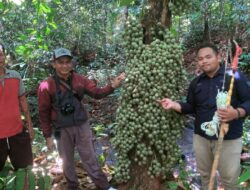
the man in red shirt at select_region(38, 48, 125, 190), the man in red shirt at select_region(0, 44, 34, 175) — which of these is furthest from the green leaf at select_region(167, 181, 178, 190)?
the man in red shirt at select_region(0, 44, 34, 175)

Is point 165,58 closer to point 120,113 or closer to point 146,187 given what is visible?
point 120,113

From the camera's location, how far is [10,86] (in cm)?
365

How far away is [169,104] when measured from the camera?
10.9 feet

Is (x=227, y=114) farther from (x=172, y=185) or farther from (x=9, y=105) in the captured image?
(x=9, y=105)

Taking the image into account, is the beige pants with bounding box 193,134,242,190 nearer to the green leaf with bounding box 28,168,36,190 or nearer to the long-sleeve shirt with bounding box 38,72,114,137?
the long-sleeve shirt with bounding box 38,72,114,137

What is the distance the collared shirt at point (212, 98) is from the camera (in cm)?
311

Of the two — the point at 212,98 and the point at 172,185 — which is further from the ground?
the point at 212,98

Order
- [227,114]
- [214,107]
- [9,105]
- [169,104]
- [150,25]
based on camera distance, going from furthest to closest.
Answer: [9,105], [150,25], [169,104], [214,107], [227,114]

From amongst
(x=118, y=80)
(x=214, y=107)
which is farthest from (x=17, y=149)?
(x=214, y=107)

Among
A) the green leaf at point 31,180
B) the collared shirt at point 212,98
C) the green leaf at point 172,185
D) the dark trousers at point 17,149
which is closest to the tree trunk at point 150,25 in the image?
the green leaf at point 172,185

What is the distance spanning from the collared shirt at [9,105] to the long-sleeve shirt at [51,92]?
9.6 inches

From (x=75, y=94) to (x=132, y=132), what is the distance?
2.56 feet

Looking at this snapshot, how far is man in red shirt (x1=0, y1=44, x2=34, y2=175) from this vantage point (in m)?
3.61

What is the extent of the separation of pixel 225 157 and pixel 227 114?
51cm
